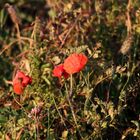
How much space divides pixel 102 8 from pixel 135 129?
0.86 m

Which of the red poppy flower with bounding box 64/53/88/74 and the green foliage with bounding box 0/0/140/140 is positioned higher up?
the red poppy flower with bounding box 64/53/88/74

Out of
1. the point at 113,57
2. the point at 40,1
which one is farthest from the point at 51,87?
the point at 40,1

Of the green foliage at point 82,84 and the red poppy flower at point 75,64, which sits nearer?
the red poppy flower at point 75,64

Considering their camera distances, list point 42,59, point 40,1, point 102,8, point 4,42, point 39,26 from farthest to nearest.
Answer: point 40,1
point 4,42
point 102,8
point 39,26
point 42,59

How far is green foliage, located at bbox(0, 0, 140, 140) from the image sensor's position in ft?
6.75

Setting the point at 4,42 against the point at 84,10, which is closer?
the point at 84,10

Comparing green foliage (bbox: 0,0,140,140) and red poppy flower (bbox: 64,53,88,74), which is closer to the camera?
red poppy flower (bbox: 64,53,88,74)

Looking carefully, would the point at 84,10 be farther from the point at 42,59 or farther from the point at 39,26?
the point at 42,59

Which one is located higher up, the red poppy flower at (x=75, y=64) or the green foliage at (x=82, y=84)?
the red poppy flower at (x=75, y=64)

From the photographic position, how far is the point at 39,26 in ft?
8.32

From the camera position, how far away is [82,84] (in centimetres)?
215

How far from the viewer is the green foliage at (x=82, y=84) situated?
2059 mm

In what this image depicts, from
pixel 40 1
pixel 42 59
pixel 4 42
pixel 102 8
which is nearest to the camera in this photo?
pixel 42 59

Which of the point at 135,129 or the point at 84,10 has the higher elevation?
the point at 84,10
